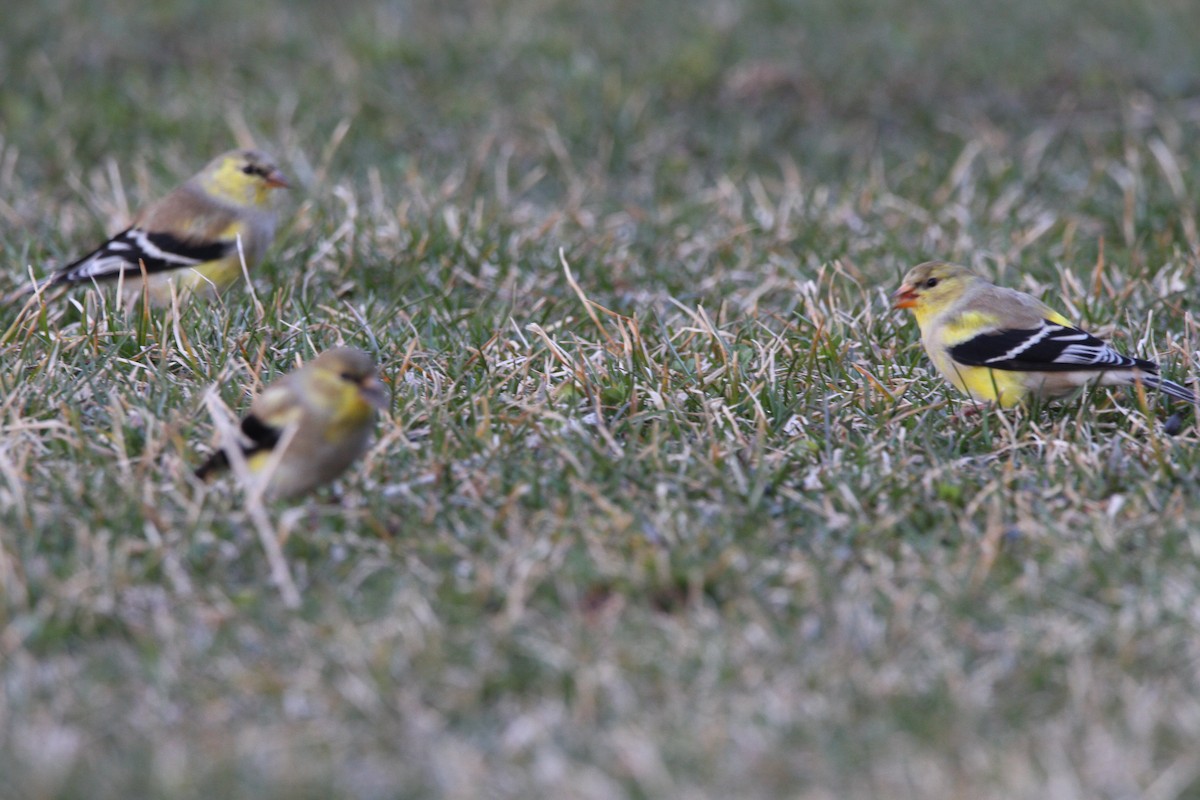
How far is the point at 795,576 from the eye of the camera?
357 cm

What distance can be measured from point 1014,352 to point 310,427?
2.22m

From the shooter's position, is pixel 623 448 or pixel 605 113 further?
pixel 605 113

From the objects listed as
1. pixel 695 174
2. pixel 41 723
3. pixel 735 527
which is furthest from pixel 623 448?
pixel 695 174

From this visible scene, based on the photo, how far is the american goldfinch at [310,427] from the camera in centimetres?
377

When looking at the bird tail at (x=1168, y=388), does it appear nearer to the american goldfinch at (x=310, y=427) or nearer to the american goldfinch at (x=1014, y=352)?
the american goldfinch at (x=1014, y=352)

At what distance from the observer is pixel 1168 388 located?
4.55m

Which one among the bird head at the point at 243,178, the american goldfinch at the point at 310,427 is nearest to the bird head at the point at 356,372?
the american goldfinch at the point at 310,427

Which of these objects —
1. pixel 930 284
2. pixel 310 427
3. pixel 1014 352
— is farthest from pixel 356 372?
pixel 930 284

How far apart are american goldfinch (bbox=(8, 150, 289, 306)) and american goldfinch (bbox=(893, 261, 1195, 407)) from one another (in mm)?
2667

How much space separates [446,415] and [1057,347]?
191 cm

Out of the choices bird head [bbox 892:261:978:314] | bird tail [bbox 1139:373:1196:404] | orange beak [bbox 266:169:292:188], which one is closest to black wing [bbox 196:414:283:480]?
bird head [bbox 892:261:978:314]

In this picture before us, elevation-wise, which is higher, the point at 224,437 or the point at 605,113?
the point at 224,437

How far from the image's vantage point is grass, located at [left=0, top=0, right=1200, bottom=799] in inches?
117

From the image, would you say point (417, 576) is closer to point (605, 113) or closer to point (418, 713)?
point (418, 713)
